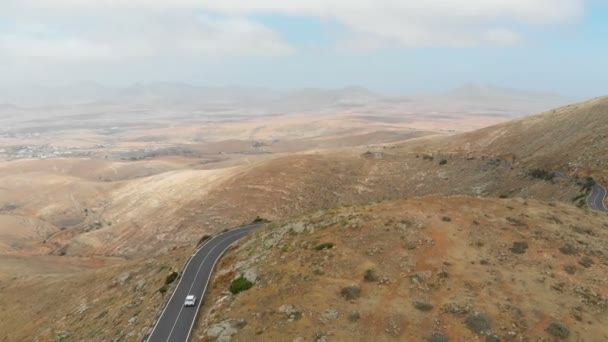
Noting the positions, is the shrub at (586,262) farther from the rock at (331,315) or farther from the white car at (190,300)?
the white car at (190,300)

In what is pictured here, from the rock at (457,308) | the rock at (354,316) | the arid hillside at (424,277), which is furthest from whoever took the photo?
the rock at (354,316)

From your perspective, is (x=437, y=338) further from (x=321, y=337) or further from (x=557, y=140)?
(x=557, y=140)

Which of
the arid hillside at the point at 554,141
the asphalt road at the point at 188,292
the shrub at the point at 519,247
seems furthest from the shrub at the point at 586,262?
the arid hillside at the point at 554,141

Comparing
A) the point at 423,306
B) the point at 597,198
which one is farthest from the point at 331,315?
the point at 597,198

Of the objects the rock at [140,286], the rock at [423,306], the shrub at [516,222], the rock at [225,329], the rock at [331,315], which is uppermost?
the shrub at [516,222]

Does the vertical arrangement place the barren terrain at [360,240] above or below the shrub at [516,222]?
below

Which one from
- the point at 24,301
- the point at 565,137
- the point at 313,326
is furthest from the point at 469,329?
the point at 565,137

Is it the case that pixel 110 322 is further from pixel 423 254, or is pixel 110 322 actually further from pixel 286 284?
→ pixel 423 254
